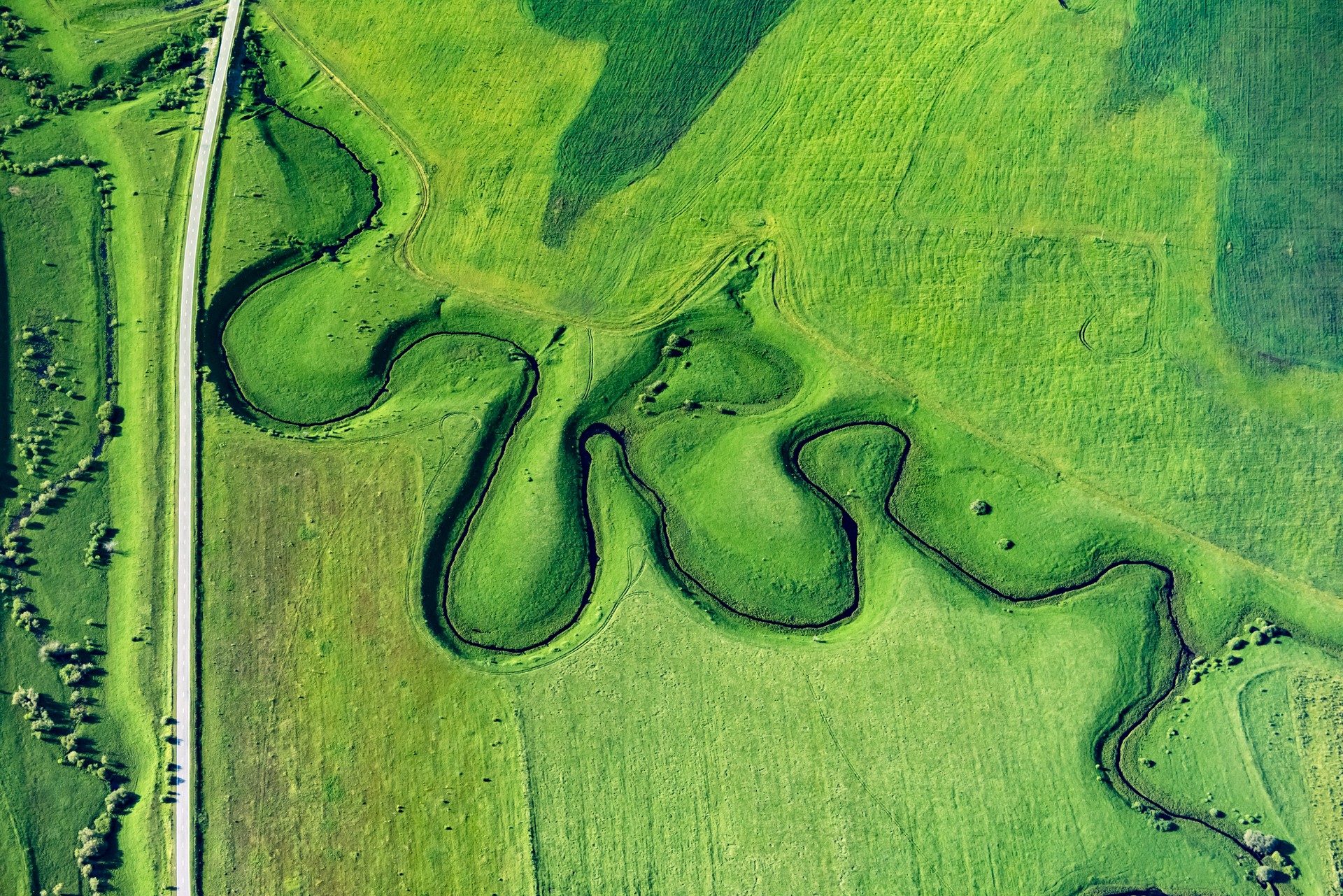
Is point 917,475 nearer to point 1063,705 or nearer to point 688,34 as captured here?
point 1063,705

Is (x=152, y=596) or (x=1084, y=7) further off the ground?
(x=1084, y=7)

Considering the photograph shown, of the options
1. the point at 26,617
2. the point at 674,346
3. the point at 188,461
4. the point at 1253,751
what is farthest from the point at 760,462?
the point at 26,617

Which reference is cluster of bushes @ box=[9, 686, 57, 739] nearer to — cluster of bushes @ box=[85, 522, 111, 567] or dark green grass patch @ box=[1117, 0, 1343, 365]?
cluster of bushes @ box=[85, 522, 111, 567]

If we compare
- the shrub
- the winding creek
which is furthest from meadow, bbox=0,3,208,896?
the shrub

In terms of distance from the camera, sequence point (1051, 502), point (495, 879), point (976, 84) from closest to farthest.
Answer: point (495, 879) < point (1051, 502) < point (976, 84)

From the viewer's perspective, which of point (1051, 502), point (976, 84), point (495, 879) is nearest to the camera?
point (495, 879)

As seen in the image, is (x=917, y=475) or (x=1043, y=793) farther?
(x=917, y=475)

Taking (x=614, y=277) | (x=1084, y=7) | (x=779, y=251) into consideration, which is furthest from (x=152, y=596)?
(x=1084, y=7)

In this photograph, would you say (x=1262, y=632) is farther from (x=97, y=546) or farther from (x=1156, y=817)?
(x=97, y=546)

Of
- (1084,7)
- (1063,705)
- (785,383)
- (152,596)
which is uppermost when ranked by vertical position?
(1084,7)
